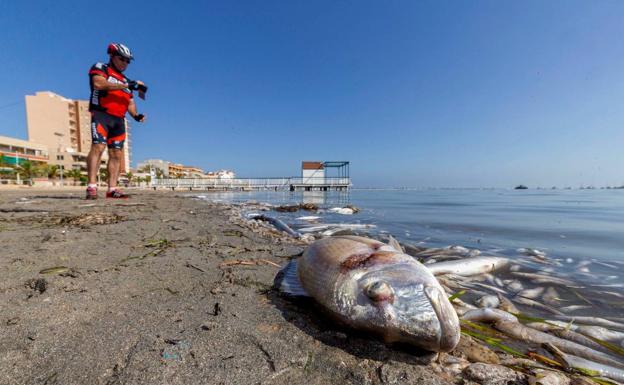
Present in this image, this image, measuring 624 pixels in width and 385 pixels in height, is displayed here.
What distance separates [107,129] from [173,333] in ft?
24.5

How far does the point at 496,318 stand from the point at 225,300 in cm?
185

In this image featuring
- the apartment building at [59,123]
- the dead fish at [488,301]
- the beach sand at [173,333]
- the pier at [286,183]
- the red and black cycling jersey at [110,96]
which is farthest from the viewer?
the apartment building at [59,123]

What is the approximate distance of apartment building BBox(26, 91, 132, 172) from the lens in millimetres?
62556

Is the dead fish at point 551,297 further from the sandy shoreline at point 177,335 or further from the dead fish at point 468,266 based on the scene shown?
the sandy shoreline at point 177,335

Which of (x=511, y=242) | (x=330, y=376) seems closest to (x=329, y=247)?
(x=330, y=376)

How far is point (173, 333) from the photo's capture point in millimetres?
1281

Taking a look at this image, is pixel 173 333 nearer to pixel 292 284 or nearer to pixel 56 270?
pixel 292 284

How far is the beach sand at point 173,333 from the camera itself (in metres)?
1.04

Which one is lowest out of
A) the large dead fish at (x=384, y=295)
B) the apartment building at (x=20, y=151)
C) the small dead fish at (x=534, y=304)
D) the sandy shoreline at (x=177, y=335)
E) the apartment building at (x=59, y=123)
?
the small dead fish at (x=534, y=304)

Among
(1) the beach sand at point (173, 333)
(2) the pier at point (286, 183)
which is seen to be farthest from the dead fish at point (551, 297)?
(2) the pier at point (286, 183)

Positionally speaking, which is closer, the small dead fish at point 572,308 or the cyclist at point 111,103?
the small dead fish at point 572,308

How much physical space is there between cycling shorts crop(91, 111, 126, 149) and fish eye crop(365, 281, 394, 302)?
7.84 m

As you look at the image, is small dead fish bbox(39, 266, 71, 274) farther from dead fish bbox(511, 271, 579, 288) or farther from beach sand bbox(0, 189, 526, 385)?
dead fish bbox(511, 271, 579, 288)

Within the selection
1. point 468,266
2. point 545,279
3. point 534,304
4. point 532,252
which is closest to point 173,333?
point 534,304
